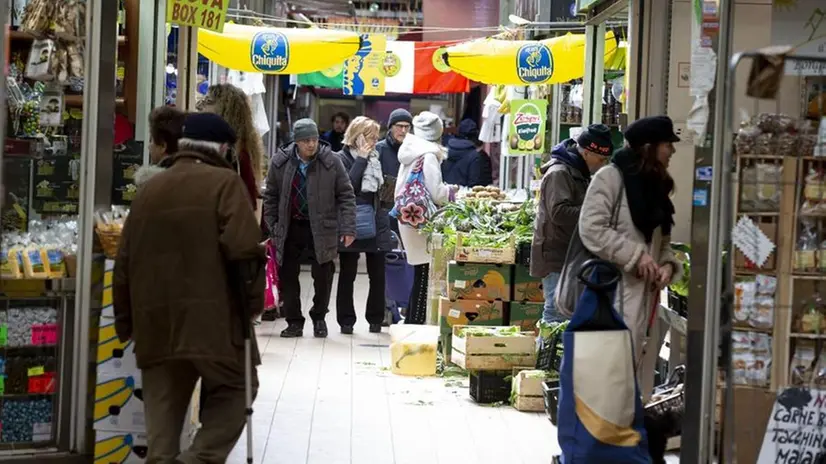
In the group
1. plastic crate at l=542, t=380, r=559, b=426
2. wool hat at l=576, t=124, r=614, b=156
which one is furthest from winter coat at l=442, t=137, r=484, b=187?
plastic crate at l=542, t=380, r=559, b=426

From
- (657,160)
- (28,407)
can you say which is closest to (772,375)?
(657,160)

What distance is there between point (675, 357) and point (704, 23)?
8.32ft

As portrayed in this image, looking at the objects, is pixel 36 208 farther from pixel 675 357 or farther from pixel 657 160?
pixel 675 357

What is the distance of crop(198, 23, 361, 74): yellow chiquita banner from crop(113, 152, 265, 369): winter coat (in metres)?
7.15

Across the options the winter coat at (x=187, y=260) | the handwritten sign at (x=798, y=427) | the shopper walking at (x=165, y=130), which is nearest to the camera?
the winter coat at (x=187, y=260)

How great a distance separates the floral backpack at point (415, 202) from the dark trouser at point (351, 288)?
0.65 metres

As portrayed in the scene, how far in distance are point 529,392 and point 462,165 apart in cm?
759

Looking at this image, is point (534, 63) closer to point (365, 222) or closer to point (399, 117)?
point (399, 117)

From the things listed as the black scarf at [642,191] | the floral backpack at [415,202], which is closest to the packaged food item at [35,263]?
the black scarf at [642,191]

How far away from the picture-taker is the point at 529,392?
8695 millimetres

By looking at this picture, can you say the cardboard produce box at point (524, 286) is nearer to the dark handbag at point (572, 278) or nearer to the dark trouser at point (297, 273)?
the dark trouser at point (297, 273)

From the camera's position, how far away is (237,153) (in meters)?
7.34

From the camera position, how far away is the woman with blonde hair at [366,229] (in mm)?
11977

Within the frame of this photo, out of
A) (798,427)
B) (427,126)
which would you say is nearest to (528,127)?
(427,126)
